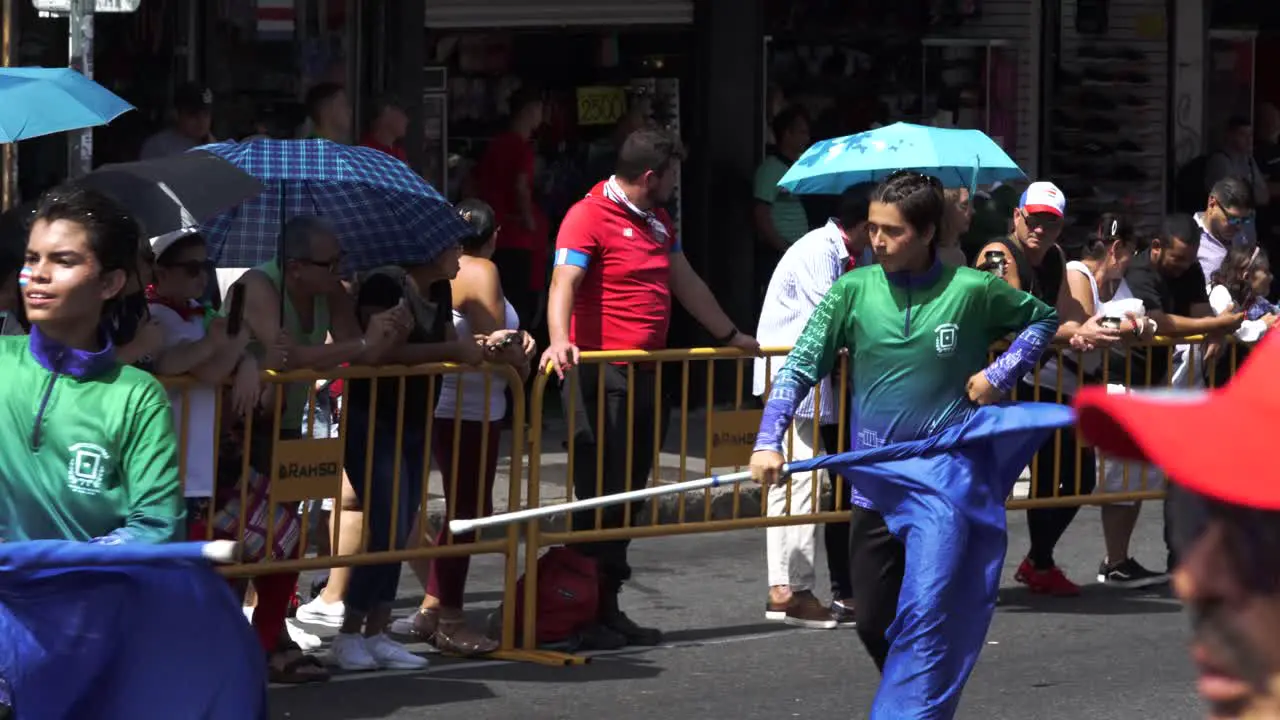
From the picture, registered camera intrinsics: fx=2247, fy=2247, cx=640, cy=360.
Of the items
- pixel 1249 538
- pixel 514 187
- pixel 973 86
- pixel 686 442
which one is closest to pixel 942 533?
pixel 686 442

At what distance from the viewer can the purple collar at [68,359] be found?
4.59 meters

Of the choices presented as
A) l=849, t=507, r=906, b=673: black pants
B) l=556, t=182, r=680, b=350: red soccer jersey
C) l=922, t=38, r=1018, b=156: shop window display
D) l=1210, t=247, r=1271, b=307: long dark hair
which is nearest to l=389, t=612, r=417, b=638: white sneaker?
l=556, t=182, r=680, b=350: red soccer jersey

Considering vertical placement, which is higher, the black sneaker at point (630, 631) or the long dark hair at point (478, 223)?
the long dark hair at point (478, 223)

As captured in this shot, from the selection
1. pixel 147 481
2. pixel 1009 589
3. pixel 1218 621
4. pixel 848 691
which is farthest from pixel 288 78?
pixel 1218 621

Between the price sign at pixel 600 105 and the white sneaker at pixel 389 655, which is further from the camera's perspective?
the price sign at pixel 600 105

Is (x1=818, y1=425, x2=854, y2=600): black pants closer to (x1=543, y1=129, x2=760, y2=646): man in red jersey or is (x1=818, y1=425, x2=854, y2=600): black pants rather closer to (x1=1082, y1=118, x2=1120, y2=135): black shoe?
(x1=543, y1=129, x2=760, y2=646): man in red jersey

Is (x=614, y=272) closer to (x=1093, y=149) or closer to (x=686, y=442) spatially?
(x=686, y=442)

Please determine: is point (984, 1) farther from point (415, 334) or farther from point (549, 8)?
point (415, 334)

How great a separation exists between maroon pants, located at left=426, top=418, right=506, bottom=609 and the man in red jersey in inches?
16.0

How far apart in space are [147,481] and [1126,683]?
15.1 ft

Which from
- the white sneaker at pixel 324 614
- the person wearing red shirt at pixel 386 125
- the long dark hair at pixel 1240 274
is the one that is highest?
the person wearing red shirt at pixel 386 125

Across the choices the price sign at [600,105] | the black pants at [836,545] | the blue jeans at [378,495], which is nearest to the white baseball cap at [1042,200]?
the black pants at [836,545]

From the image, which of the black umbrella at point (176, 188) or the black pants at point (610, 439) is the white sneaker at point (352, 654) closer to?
the black pants at point (610, 439)

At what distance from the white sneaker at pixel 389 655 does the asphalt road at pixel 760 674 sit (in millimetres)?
83
